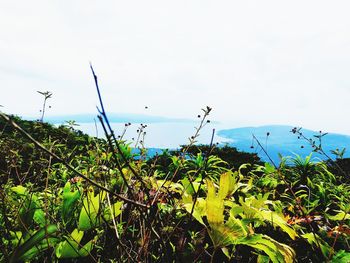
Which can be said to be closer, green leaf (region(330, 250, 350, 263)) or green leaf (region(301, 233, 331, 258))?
green leaf (region(330, 250, 350, 263))

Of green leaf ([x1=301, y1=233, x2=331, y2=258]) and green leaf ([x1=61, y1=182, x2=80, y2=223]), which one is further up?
green leaf ([x1=61, y1=182, x2=80, y2=223])

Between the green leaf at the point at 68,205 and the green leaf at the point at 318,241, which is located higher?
the green leaf at the point at 68,205

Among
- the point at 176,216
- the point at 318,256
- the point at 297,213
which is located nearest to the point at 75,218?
the point at 176,216

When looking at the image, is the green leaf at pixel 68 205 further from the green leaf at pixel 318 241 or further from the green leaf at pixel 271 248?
the green leaf at pixel 318 241

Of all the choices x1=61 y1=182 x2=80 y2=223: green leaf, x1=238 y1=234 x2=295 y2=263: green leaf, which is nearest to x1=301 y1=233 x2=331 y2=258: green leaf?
x1=238 y1=234 x2=295 y2=263: green leaf

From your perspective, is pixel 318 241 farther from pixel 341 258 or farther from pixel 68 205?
pixel 68 205

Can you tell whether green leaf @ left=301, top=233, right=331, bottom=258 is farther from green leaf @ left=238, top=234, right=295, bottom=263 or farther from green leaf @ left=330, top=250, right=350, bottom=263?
green leaf @ left=238, top=234, right=295, bottom=263

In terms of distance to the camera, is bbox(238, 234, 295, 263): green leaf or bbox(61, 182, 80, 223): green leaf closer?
bbox(238, 234, 295, 263): green leaf

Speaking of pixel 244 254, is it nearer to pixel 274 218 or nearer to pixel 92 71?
pixel 274 218

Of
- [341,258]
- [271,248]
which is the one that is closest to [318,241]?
[341,258]

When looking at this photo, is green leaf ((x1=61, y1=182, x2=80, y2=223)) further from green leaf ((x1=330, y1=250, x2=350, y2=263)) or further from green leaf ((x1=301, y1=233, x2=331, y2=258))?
green leaf ((x1=330, y1=250, x2=350, y2=263))

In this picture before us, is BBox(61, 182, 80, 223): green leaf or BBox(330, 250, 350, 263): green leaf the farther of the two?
BBox(61, 182, 80, 223): green leaf

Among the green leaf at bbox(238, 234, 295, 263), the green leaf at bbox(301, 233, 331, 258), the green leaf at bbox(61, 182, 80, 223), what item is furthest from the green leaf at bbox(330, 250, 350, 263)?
the green leaf at bbox(61, 182, 80, 223)

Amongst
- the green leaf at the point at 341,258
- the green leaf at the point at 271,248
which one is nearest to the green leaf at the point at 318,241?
the green leaf at the point at 341,258
